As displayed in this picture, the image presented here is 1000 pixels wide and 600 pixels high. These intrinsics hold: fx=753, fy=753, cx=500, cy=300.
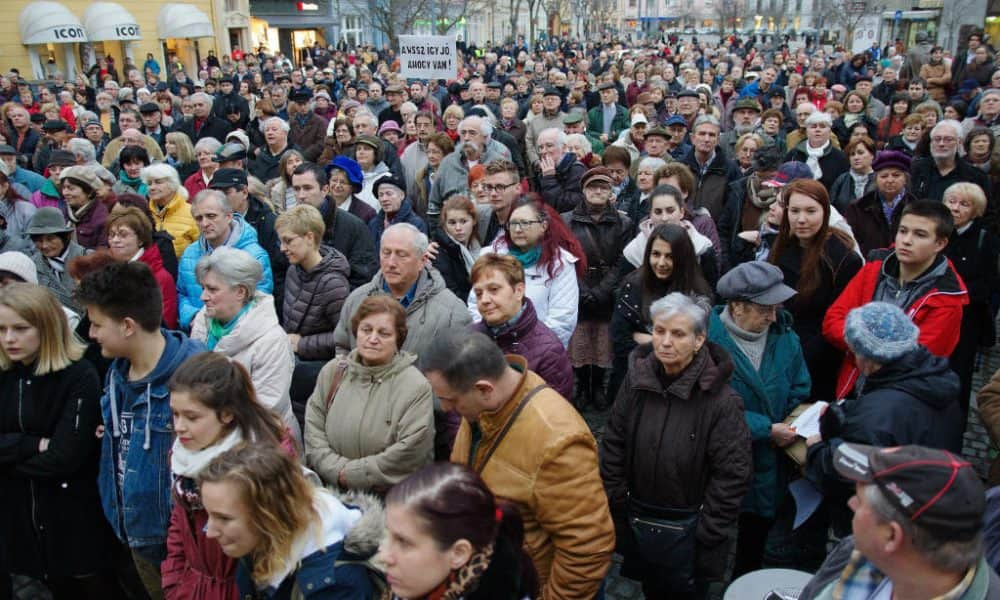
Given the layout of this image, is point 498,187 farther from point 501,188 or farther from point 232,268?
point 232,268

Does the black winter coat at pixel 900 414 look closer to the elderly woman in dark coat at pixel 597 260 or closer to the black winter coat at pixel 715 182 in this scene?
the elderly woman in dark coat at pixel 597 260

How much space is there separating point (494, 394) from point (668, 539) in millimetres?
1194

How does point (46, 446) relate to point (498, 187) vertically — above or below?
below

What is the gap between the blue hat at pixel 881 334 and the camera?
3146 mm

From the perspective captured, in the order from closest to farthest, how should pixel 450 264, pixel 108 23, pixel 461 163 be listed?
1. pixel 450 264
2. pixel 461 163
3. pixel 108 23

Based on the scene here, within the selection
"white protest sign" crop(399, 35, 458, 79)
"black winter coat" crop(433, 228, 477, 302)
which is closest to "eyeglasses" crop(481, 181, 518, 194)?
"black winter coat" crop(433, 228, 477, 302)

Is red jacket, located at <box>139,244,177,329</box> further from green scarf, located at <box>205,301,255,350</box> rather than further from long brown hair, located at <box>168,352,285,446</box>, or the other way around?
long brown hair, located at <box>168,352,285,446</box>

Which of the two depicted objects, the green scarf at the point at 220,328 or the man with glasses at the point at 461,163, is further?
the man with glasses at the point at 461,163

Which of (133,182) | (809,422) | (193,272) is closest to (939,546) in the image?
(809,422)

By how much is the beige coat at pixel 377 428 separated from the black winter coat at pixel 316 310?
46.8 inches

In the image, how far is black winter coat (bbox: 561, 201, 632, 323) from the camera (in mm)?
5727

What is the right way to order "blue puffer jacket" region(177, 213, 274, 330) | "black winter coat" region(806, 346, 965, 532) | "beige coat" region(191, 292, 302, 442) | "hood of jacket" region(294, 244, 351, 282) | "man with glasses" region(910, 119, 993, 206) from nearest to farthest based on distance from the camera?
"black winter coat" region(806, 346, 965, 532) → "beige coat" region(191, 292, 302, 442) → "hood of jacket" region(294, 244, 351, 282) → "blue puffer jacket" region(177, 213, 274, 330) → "man with glasses" region(910, 119, 993, 206)

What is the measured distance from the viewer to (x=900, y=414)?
309 centimetres

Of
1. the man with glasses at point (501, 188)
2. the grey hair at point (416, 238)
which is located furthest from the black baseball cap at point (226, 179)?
the grey hair at point (416, 238)
